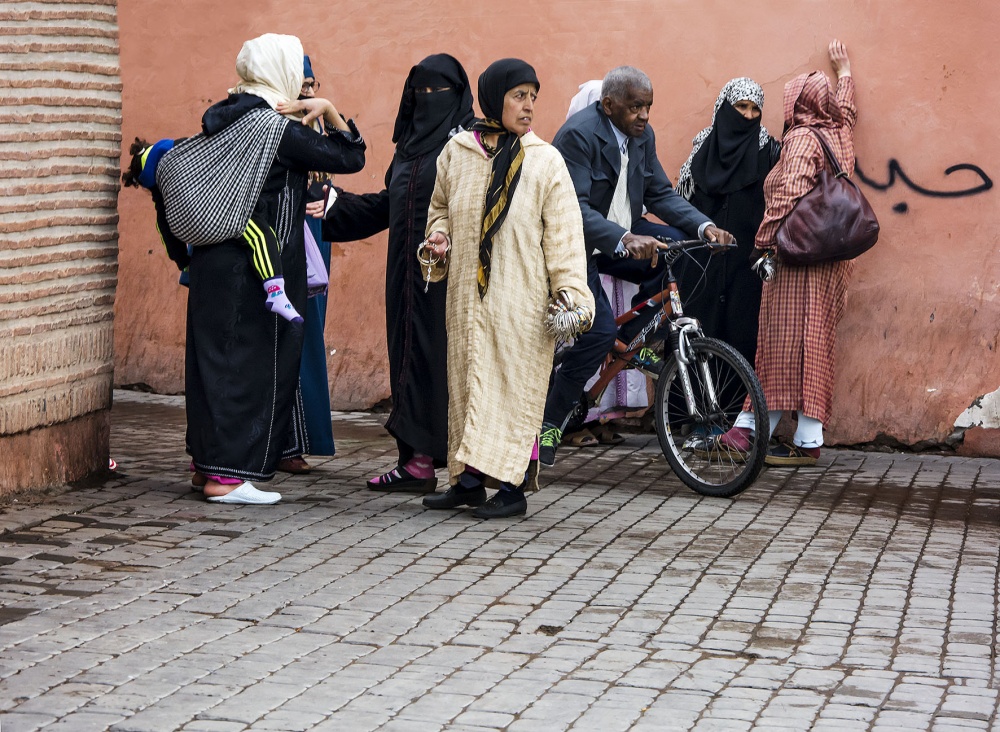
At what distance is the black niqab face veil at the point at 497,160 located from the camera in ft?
18.8

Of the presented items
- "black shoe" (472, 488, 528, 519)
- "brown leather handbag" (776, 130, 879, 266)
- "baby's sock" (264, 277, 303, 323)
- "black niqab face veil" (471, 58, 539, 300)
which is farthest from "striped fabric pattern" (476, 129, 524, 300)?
"brown leather handbag" (776, 130, 879, 266)

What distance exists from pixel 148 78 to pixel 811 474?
15.4ft

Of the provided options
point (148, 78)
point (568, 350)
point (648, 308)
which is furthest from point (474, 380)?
point (148, 78)

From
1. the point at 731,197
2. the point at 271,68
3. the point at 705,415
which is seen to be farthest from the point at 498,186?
the point at 731,197

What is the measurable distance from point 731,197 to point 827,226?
730mm

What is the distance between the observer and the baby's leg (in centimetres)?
607

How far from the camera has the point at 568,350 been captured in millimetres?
6988

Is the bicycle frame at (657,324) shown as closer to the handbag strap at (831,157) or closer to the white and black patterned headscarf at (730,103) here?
the white and black patterned headscarf at (730,103)

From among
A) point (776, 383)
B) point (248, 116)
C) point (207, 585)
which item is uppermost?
point (248, 116)

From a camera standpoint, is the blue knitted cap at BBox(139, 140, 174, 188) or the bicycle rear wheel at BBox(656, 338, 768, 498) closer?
the blue knitted cap at BBox(139, 140, 174, 188)

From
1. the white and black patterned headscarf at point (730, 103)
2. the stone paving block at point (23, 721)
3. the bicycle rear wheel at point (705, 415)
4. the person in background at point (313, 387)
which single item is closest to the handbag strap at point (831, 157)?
the white and black patterned headscarf at point (730, 103)

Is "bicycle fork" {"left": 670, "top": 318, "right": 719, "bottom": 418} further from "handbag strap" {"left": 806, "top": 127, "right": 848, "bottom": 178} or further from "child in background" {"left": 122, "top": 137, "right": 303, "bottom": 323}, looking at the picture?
"child in background" {"left": 122, "top": 137, "right": 303, "bottom": 323}

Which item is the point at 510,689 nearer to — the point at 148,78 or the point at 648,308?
the point at 648,308

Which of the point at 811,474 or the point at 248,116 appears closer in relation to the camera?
the point at 248,116
